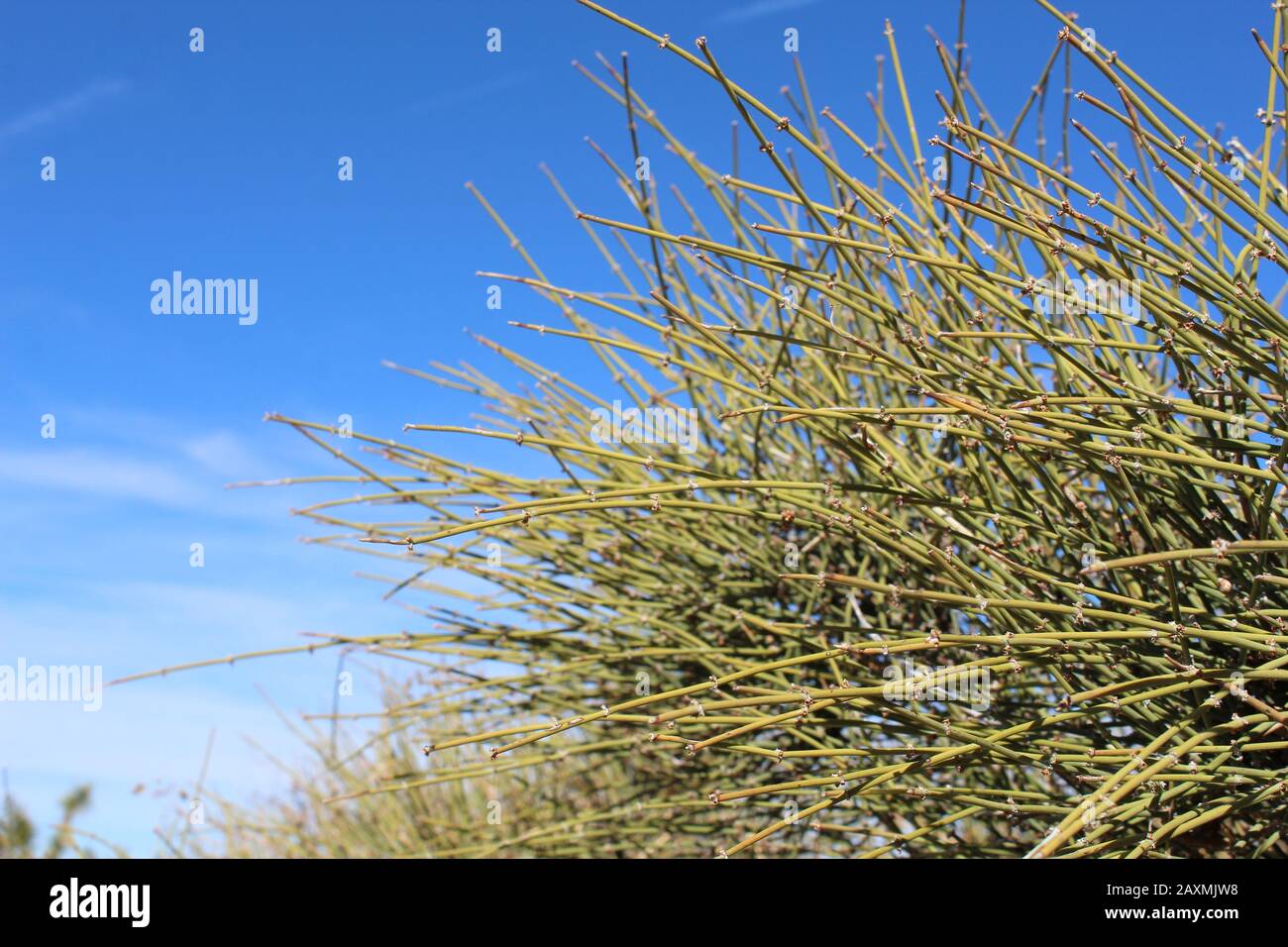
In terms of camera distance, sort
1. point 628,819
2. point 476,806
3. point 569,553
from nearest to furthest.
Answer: point 569,553 → point 628,819 → point 476,806

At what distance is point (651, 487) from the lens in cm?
139

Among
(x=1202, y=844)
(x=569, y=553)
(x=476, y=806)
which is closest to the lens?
(x=1202, y=844)

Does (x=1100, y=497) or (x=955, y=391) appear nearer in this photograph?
(x=955, y=391)

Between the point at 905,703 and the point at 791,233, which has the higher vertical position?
the point at 791,233

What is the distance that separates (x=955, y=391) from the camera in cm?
150

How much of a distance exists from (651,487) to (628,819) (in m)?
1.35
